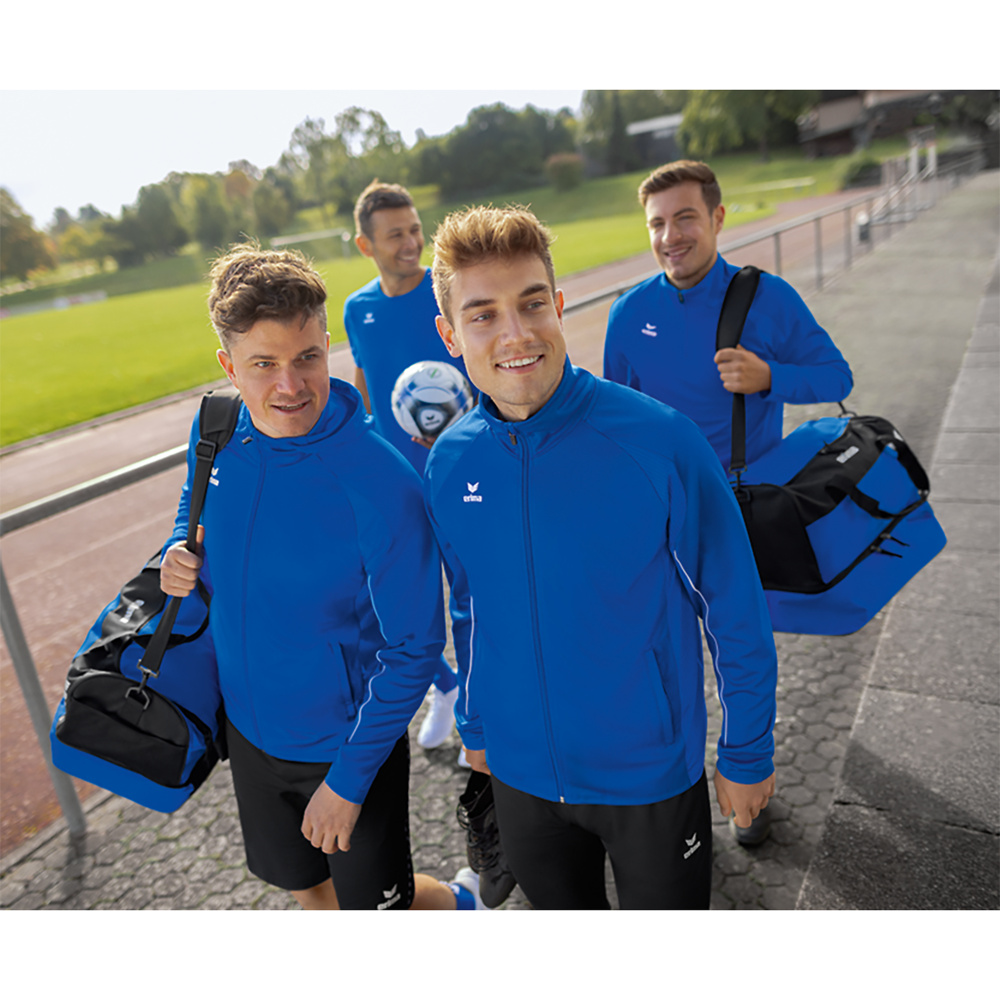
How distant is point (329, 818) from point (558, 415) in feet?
3.45

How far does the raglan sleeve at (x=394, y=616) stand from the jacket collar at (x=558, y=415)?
1.02 ft

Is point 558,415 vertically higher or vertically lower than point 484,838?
higher

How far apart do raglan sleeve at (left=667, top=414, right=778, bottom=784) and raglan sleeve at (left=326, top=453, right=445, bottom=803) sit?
1.81 feet

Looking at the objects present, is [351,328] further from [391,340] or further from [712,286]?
[712,286]

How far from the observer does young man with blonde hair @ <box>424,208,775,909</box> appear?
1.47m

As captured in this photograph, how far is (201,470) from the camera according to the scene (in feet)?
6.05

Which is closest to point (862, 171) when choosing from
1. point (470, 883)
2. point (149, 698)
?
point (470, 883)

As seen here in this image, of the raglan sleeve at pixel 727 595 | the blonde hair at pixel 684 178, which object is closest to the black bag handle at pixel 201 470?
the raglan sleeve at pixel 727 595

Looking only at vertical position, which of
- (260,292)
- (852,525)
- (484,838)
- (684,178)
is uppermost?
(684,178)

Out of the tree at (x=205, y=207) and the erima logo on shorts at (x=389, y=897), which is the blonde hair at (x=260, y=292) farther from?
the tree at (x=205, y=207)

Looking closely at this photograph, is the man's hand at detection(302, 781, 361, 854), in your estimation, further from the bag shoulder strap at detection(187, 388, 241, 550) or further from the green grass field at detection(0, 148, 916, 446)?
the green grass field at detection(0, 148, 916, 446)

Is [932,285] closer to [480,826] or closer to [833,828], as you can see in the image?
[833,828]

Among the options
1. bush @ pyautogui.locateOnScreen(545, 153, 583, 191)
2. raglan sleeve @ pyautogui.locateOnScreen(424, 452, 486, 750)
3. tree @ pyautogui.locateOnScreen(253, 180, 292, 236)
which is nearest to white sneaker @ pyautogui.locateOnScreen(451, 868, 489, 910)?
raglan sleeve @ pyautogui.locateOnScreen(424, 452, 486, 750)

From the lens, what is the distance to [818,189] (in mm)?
59719
